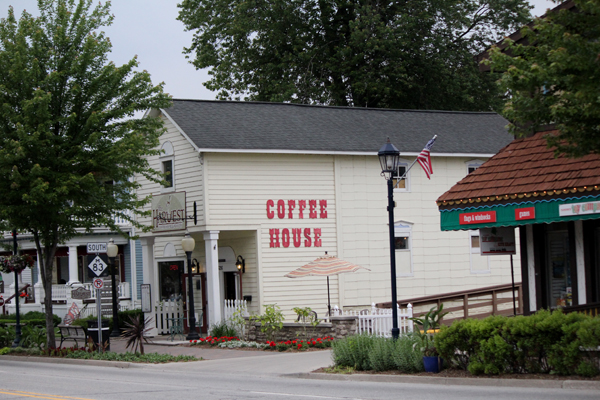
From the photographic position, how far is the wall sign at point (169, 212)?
2536 cm

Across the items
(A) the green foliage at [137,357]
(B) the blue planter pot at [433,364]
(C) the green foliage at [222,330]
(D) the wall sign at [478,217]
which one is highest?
(D) the wall sign at [478,217]

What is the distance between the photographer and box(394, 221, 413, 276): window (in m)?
27.1

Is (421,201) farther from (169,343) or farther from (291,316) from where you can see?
(169,343)

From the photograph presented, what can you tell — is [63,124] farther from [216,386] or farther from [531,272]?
[531,272]

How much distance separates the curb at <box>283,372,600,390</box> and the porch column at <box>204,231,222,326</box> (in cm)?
863

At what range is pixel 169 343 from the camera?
79.4 ft

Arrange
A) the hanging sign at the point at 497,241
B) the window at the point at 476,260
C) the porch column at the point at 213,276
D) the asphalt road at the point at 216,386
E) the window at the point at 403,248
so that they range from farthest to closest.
Answer: the window at the point at 476,260 → the window at the point at 403,248 → the porch column at the point at 213,276 → the hanging sign at the point at 497,241 → the asphalt road at the point at 216,386

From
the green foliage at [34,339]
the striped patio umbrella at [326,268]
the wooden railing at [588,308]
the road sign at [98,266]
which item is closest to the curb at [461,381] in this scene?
the wooden railing at [588,308]

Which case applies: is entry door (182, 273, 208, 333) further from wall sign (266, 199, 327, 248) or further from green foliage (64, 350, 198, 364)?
green foliage (64, 350, 198, 364)

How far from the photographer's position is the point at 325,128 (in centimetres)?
2769

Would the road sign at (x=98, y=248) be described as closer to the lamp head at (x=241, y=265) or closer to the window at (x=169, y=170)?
the window at (x=169, y=170)

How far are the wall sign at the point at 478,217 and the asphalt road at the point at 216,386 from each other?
4.10 metres

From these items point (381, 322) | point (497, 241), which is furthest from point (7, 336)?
point (497, 241)

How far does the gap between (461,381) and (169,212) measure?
48.2 ft
